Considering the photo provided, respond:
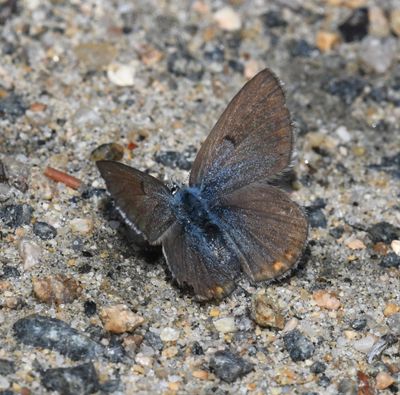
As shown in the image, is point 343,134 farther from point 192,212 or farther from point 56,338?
point 56,338

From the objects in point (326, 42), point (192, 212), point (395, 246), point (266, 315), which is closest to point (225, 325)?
point (266, 315)

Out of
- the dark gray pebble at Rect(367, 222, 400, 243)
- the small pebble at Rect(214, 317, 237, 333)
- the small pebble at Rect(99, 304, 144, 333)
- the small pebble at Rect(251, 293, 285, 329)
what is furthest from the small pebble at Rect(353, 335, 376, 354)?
the small pebble at Rect(99, 304, 144, 333)

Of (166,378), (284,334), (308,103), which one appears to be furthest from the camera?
(308,103)

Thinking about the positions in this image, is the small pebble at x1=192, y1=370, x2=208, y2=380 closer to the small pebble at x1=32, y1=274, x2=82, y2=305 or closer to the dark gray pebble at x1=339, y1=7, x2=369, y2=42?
the small pebble at x1=32, y1=274, x2=82, y2=305

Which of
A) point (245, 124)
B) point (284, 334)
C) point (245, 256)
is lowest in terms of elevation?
point (284, 334)

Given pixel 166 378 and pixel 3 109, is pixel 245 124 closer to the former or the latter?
pixel 166 378

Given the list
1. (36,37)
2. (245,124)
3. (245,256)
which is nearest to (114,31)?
(36,37)

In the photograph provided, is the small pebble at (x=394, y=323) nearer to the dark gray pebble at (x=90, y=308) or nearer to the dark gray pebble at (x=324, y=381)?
the dark gray pebble at (x=324, y=381)

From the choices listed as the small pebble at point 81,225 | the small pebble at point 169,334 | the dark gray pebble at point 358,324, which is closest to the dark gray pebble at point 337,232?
the dark gray pebble at point 358,324
